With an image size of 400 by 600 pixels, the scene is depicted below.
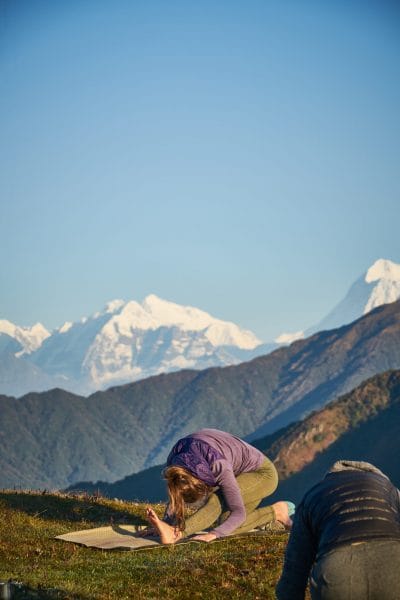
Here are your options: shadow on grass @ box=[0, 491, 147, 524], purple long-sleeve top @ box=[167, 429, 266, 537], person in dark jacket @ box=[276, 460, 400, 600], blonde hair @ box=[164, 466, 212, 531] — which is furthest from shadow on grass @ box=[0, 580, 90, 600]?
shadow on grass @ box=[0, 491, 147, 524]

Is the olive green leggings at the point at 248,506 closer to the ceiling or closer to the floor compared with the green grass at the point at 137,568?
closer to the ceiling

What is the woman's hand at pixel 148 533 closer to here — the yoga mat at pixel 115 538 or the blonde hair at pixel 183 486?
the yoga mat at pixel 115 538

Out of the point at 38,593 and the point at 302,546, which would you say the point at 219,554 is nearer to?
the point at 38,593

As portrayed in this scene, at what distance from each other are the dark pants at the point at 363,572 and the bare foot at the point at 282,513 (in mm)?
10744

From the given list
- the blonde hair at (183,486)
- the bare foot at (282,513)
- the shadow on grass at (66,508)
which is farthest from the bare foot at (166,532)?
the shadow on grass at (66,508)

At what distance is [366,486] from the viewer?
8.55 metres

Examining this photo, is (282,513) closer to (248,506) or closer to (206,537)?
(248,506)

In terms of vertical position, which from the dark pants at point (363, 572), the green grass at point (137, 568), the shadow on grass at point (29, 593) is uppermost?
the dark pants at point (363, 572)

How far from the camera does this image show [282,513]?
62.5ft

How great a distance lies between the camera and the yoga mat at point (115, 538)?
57.3ft

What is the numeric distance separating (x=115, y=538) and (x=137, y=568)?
118 inches

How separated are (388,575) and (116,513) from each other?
16.2 metres

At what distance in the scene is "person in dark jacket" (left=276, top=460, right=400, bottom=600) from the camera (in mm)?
8227

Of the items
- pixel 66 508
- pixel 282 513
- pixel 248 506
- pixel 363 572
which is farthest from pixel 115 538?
pixel 363 572
